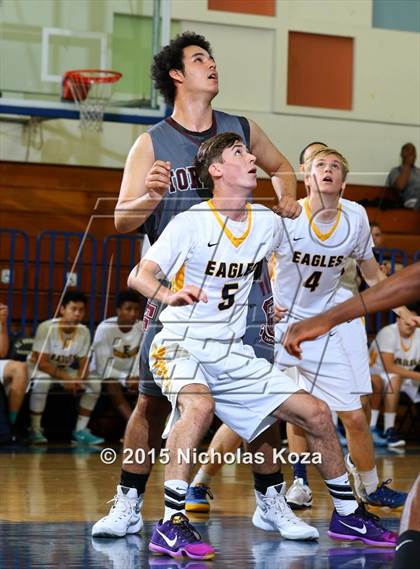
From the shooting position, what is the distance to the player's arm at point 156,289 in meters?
4.35

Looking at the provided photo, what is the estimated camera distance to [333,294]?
6.25 metres

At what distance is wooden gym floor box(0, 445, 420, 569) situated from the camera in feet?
14.9

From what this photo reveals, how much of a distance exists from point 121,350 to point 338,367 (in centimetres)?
452

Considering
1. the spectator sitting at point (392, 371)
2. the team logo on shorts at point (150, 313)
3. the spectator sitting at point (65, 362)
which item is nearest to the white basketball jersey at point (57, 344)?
the spectator sitting at point (65, 362)

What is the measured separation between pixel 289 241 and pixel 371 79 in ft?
30.0

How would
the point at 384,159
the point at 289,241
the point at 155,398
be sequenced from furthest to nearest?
the point at 384,159 → the point at 289,241 → the point at 155,398

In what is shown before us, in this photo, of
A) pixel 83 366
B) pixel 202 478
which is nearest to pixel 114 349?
pixel 83 366

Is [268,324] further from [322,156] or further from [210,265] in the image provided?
[322,156]

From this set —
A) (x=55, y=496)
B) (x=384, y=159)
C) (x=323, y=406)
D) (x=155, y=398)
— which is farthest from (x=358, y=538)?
(x=384, y=159)

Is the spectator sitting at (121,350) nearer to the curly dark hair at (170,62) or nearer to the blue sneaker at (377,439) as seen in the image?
the blue sneaker at (377,439)

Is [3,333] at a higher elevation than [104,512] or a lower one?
higher

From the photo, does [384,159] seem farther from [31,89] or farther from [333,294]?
[333,294]

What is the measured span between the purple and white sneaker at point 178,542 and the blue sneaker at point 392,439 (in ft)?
20.3

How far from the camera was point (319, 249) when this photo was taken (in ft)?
19.7
